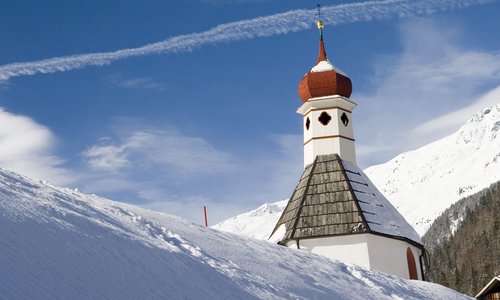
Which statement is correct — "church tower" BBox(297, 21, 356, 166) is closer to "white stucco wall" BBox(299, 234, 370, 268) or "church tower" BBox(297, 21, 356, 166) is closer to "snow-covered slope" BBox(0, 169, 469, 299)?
"white stucco wall" BBox(299, 234, 370, 268)

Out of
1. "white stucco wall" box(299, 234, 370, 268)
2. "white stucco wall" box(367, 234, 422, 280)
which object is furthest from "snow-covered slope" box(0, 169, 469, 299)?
"white stucco wall" box(367, 234, 422, 280)

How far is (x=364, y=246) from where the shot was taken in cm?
2323

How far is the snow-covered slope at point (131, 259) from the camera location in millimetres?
7250

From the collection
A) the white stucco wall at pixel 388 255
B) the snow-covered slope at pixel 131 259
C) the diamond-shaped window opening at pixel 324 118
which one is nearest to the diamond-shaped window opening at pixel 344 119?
the diamond-shaped window opening at pixel 324 118

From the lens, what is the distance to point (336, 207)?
2430 cm

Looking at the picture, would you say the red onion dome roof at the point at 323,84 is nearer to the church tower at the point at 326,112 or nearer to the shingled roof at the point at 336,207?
the church tower at the point at 326,112

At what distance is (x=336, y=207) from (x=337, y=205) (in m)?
0.10

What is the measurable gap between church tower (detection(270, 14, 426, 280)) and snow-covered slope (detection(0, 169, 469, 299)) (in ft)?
36.6

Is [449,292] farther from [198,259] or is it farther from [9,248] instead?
[9,248]

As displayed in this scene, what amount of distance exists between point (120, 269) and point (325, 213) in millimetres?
16552

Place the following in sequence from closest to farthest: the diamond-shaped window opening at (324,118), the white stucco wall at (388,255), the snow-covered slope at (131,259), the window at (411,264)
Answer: the snow-covered slope at (131,259) < the white stucco wall at (388,255) < the window at (411,264) < the diamond-shaped window opening at (324,118)

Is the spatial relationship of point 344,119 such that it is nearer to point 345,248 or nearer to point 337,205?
point 337,205

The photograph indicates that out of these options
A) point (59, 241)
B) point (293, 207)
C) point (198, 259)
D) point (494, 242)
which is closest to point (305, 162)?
point (293, 207)

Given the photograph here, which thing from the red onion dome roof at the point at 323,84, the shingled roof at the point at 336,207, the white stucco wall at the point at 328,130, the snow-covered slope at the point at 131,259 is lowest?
the snow-covered slope at the point at 131,259
